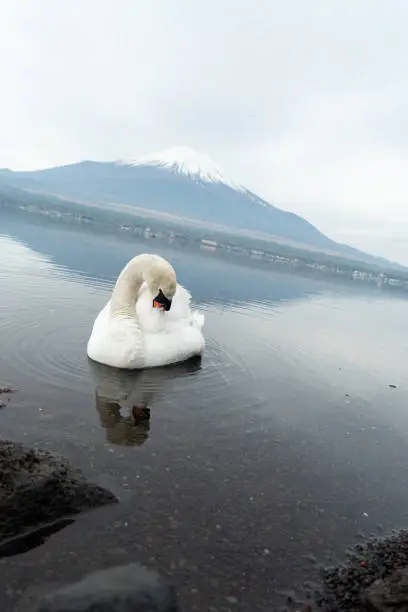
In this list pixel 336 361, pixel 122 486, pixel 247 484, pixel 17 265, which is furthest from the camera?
pixel 17 265

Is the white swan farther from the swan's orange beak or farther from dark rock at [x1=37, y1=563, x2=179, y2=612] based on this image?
dark rock at [x1=37, y1=563, x2=179, y2=612]

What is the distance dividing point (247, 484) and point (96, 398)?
468cm

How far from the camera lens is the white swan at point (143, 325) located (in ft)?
47.5

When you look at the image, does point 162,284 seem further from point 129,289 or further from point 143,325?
point 143,325

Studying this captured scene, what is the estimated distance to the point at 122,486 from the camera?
8484 millimetres

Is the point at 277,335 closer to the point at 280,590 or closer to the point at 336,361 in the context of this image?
the point at 336,361

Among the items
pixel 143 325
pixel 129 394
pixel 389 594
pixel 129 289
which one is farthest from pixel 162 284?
pixel 389 594

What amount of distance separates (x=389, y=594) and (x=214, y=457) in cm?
446

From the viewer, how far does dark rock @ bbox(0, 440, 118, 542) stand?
22.8 feet

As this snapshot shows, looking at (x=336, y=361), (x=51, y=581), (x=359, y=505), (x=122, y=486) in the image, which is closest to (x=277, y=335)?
(x=336, y=361)

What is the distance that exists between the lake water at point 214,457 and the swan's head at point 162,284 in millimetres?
2172

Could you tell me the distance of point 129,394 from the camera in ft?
42.8

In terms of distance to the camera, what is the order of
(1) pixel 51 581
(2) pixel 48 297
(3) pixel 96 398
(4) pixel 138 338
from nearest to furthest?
(1) pixel 51 581, (3) pixel 96 398, (4) pixel 138 338, (2) pixel 48 297

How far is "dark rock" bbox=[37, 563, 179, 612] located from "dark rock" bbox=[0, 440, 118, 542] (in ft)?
4.30
